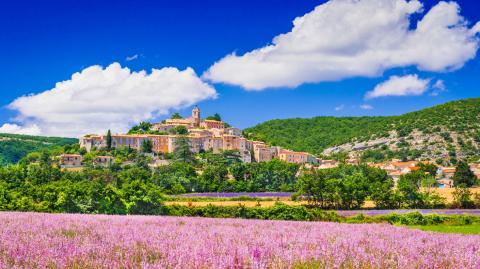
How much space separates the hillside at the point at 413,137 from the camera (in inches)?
5842

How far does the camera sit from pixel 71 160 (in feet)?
352

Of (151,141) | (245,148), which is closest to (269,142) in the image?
(245,148)

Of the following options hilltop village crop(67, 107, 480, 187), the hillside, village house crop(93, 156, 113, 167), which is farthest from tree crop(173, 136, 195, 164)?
the hillside

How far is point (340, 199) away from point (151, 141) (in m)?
88.9

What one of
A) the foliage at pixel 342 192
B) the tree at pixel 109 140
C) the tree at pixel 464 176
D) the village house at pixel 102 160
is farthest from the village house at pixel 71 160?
the tree at pixel 464 176

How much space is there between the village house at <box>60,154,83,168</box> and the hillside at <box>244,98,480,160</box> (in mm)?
67738

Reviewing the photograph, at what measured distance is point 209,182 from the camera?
74312 mm

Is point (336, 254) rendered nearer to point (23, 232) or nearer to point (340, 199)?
point (23, 232)

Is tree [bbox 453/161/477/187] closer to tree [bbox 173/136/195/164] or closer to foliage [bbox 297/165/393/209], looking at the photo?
foliage [bbox 297/165/393/209]

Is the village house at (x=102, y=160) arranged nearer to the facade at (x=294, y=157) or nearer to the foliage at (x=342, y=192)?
the facade at (x=294, y=157)

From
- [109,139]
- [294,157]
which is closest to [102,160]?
[109,139]

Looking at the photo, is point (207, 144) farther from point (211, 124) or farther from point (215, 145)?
point (211, 124)

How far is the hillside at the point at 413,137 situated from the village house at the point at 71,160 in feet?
222

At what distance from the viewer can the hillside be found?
487 feet
